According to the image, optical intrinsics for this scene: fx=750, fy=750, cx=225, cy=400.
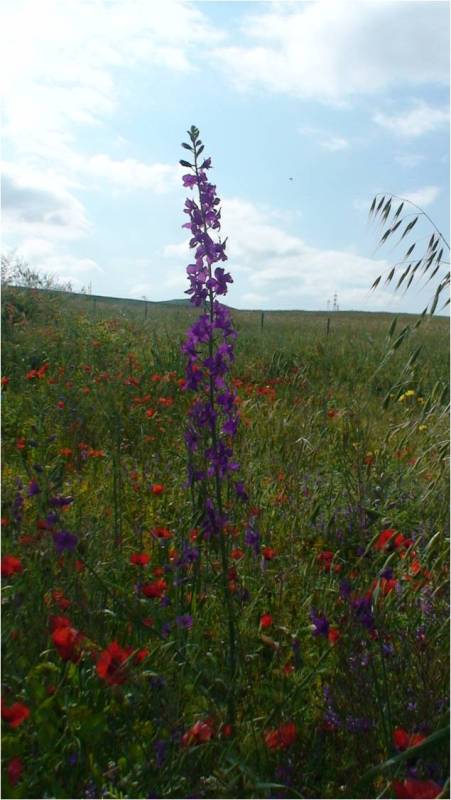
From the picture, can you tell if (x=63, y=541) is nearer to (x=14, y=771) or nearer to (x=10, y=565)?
(x=10, y=565)

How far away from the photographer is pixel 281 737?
1.51 meters

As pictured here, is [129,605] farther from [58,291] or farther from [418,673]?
[58,291]

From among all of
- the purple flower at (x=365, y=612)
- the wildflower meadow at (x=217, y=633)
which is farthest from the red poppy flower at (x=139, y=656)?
the purple flower at (x=365, y=612)

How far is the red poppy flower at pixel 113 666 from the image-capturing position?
4.60 ft

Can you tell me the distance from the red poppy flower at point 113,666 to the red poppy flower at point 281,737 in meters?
0.34

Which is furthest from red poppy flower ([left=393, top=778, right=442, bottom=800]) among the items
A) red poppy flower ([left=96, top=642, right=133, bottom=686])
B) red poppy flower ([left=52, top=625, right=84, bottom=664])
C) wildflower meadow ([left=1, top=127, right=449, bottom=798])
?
red poppy flower ([left=52, top=625, right=84, bottom=664])

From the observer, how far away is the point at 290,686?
1.82m

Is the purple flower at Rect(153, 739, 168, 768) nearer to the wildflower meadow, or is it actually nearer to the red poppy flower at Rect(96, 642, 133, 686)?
the wildflower meadow

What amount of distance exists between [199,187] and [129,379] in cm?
259

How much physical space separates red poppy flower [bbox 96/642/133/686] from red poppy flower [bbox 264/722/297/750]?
0.34 m


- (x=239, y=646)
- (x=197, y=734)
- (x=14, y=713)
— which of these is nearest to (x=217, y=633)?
(x=239, y=646)

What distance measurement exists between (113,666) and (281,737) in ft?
1.23

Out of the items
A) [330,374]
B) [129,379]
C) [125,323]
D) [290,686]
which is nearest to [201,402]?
[290,686]

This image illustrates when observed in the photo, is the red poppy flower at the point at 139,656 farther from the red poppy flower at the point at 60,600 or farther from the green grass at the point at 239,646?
the red poppy flower at the point at 60,600
